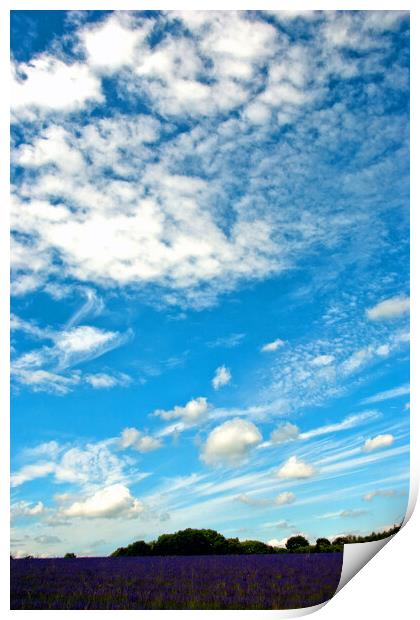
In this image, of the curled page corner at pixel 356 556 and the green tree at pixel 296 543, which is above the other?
the green tree at pixel 296 543

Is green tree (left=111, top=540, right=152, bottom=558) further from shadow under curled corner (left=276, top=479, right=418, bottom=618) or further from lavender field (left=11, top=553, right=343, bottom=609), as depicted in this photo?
shadow under curled corner (left=276, top=479, right=418, bottom=618)

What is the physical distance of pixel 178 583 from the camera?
6.70 metres

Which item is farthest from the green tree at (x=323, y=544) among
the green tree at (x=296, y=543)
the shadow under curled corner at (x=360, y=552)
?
the shadow under curled corner at (x=360, y=552)

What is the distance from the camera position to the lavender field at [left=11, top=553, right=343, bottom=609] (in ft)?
20.9

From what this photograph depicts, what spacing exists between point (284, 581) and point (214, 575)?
2.58ft

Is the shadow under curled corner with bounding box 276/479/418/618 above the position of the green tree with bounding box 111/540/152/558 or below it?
below

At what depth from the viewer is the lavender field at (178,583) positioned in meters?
6.38

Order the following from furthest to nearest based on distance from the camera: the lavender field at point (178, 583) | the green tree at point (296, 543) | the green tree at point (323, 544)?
the green tree at point (296, 543) → the green tree at point (323, 544) → the lavender field at point (178, 583)
